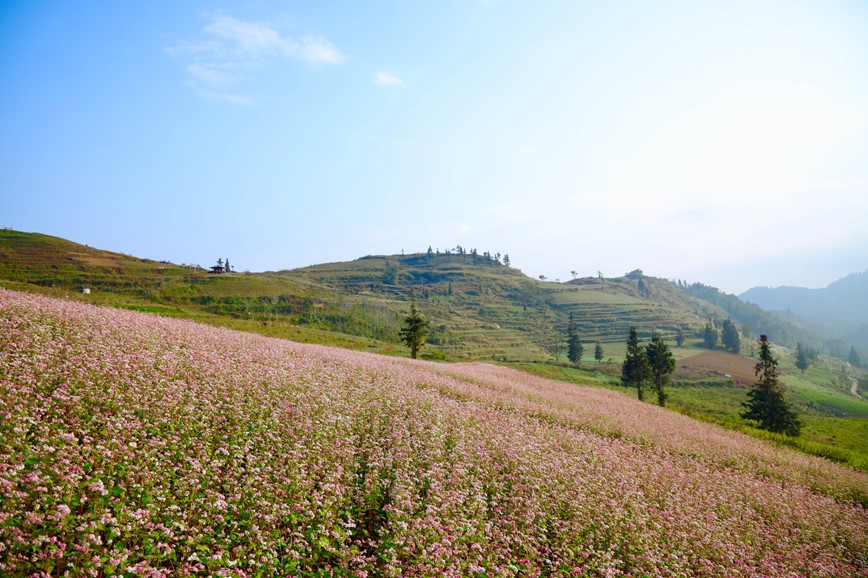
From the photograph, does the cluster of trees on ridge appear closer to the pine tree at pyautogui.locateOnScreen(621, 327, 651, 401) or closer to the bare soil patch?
the pine tree at pyautogui.locateOnScreen(621, 327, 651, 401)

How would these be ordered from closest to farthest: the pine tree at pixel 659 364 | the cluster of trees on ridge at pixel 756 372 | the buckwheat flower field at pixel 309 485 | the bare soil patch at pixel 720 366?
the buckwheat flower field at pixel 309 485 < the cluster of trees on ridge at pixel 756 372 < the pine tree at pixel 659 364 < the bare soil patch at pixel 720 366

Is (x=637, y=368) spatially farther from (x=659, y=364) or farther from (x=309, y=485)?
(x=309, y=485)

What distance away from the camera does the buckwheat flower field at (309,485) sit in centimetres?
564

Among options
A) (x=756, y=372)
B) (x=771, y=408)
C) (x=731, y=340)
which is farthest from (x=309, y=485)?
(x=731, y=340)

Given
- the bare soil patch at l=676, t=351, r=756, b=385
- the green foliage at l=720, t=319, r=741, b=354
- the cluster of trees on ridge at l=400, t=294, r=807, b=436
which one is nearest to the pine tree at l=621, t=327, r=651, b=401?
the cluster of trees on ridge at l=400, t=294, r=807, b=436

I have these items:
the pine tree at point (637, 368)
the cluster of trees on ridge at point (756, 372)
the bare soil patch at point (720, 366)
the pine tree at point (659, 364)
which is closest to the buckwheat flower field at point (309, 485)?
the cluster of trees on ridge at point (756, 372)

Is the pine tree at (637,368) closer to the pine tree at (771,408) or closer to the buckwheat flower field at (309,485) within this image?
the pine tree at (771,408)

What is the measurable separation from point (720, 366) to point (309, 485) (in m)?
173

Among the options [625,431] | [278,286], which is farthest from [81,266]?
[625,431]

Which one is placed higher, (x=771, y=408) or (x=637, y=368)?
(x=637, y=368)

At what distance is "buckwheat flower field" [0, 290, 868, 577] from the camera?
5645 mm

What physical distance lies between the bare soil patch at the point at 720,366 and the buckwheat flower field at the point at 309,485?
139324mm

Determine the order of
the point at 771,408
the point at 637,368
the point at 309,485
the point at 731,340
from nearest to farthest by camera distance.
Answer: the point at 309,485 → the point at 771,408 → the point at 637,368 → the point at 731,340

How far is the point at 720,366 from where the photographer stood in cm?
14288
